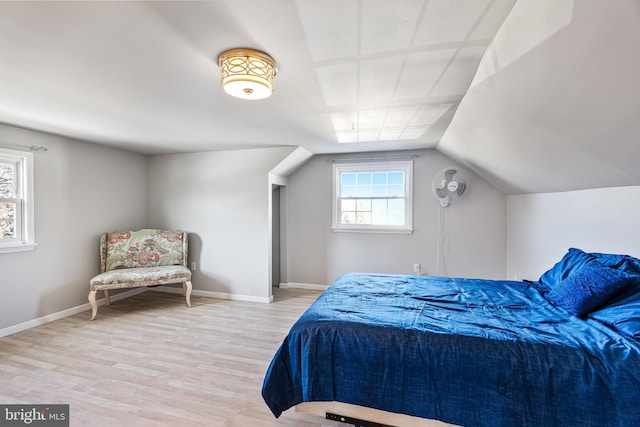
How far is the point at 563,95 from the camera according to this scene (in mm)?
1502

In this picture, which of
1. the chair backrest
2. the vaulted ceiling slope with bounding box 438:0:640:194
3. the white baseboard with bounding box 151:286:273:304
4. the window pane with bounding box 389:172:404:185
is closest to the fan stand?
the window pane with bounding box 389:172:404:185

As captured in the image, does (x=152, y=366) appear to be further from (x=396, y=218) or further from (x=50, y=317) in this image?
(x=396, y=218)

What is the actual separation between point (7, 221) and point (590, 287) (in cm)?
521

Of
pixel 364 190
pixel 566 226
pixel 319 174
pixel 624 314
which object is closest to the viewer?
pixel 624 314

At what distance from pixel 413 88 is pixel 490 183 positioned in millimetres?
2510

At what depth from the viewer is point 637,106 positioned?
1278 mm

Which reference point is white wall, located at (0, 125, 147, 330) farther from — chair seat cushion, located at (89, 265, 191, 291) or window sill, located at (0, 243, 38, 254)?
chair seat cushion, located at (89, 265, 191, 291)

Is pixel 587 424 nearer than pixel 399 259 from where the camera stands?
Yes

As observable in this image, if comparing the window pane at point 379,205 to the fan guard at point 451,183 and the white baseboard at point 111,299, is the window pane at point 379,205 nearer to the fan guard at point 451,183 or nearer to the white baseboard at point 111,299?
the fan guard at point 451,183

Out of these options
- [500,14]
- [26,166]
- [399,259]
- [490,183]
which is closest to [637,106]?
[500,14]

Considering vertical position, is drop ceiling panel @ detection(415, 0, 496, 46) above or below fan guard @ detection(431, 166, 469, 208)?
above

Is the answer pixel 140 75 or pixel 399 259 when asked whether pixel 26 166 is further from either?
pixel 399 259

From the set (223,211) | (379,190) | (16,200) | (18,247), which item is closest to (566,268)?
(379,190)

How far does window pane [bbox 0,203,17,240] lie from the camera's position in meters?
2.96
